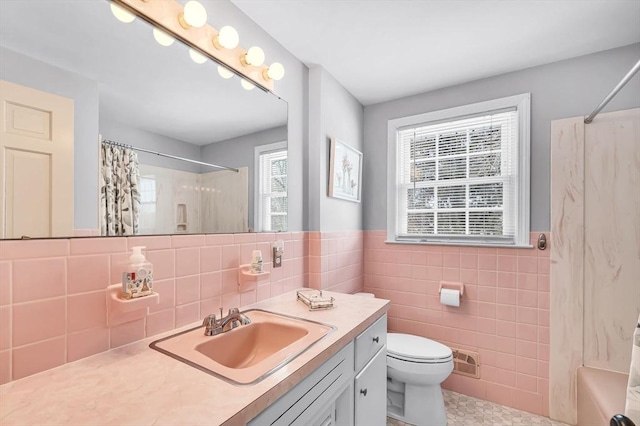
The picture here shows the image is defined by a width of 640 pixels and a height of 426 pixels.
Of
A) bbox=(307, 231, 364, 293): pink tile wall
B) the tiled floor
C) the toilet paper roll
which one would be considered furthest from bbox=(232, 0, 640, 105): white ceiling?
the tiled floor

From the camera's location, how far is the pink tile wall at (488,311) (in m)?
1.94

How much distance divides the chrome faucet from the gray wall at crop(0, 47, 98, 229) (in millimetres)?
517

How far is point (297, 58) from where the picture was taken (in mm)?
1918

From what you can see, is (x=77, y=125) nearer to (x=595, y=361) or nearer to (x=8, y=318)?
(x=8, y=318)

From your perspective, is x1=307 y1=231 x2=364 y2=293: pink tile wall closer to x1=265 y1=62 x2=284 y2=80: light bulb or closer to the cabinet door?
the cabinet door

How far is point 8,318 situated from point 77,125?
56 centimetres

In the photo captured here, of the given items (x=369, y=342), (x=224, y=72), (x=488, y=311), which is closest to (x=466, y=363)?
(x=488, y=311)

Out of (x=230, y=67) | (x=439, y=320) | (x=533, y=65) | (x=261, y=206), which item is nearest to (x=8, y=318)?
(x=261, y=206)

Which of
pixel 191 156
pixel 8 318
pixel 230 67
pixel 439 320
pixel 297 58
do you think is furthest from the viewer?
pixel 439 320

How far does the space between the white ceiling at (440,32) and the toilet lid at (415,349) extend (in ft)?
6.33

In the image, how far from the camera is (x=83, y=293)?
2.87ft

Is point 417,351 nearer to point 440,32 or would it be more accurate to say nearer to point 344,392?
point 344,392

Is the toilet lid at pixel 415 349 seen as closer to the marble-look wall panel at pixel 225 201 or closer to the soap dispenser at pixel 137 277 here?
the marble-look wall panel at pixel 225 201

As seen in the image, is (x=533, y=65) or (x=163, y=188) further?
(x=533, y=65)
